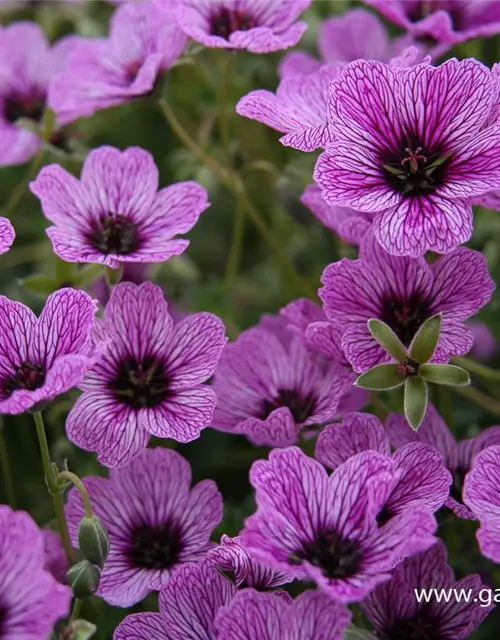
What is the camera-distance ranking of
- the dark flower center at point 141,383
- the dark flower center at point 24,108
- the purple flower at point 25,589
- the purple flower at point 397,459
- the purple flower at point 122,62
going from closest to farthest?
the purple flower at point 25,589, the purple flower at point 397,459, the dark flower center at point 141,383, the purple flower at point 122,62, the dark flower center at point 24,108

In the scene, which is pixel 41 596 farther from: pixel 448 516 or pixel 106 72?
pixel 106 72

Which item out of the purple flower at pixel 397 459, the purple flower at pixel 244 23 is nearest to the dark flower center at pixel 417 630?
the purple flower at pixel 397 459

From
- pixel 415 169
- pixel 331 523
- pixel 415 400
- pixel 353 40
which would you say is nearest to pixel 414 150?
pixel 415 169

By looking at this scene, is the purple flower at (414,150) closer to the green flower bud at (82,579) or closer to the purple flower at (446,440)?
the purple flower at (446,440)

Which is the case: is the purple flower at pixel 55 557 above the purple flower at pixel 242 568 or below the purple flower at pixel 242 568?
below

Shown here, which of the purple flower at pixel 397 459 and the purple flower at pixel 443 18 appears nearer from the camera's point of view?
the purple flower at pixel 397 459

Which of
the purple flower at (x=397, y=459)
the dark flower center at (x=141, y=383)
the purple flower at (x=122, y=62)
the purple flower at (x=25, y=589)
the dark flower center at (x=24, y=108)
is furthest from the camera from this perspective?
the dark flower center at (x=24, y=108)

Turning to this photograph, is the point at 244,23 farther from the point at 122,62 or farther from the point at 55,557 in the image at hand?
the point at 55,557

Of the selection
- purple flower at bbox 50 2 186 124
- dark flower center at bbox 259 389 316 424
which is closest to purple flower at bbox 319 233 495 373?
dark flower center at bbox 259 389 316 424

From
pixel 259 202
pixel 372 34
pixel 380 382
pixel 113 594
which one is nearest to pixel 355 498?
pixel 380 382
